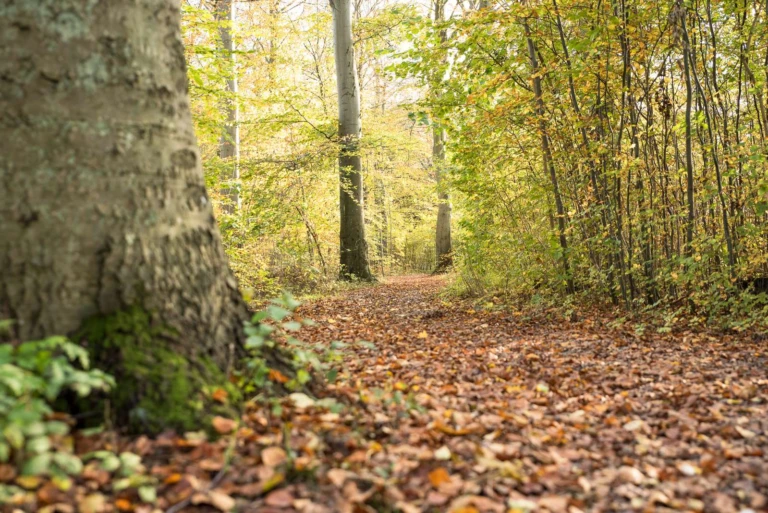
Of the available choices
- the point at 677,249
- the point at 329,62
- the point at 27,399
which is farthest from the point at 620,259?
the point at 329,62

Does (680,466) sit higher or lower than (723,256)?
lower

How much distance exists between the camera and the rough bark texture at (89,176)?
2.02 metres

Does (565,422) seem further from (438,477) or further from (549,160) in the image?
(549,160)

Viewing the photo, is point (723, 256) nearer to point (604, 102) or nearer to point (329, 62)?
point (604, 102)

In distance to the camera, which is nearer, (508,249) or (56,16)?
(56,16)

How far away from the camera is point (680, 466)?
87.6 inches

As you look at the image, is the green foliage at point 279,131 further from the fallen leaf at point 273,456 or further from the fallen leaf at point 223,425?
the fallen leaf at point 273,456

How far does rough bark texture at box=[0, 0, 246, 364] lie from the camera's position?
2018 mm

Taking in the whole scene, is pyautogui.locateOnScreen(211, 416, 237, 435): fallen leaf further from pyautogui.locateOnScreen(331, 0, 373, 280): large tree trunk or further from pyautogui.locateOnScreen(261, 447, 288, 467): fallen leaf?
pyautogui.locateOnScreen(331, 0, 373, 280): large tree trunk

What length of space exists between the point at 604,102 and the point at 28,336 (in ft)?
19.1

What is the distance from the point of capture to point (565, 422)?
272 cm

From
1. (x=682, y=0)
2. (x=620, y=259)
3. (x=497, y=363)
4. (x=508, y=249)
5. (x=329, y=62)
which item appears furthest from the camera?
(x=329, y=62)

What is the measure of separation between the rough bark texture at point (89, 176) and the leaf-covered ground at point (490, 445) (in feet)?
1.99

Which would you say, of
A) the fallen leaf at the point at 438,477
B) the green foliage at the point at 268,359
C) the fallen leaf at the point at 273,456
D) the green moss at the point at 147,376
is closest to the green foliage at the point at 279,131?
the green foliage at the point at 268,359
